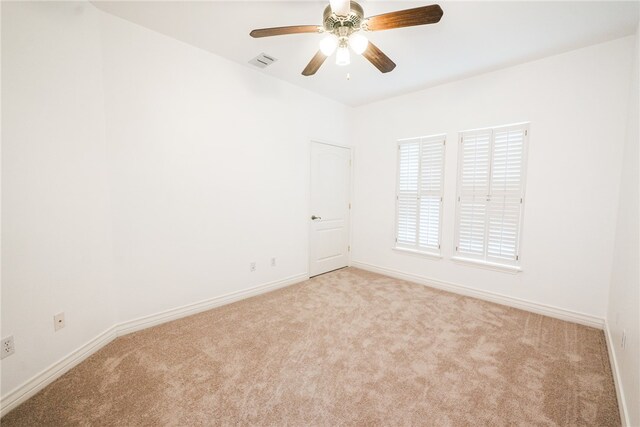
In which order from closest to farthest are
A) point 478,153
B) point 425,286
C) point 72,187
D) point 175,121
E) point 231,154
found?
point 72,187
point 175,121
point 231,154
point 478,153
point 425,286

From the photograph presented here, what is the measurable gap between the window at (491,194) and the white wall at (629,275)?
2.57ft

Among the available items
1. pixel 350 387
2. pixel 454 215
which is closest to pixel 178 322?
pixel 350 387

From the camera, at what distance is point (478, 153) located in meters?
3.27

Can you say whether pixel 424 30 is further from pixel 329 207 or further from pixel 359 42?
pixel 329 207

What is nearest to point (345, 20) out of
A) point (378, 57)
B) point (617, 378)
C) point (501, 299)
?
point (378, 57)

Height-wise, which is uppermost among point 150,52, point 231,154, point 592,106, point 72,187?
point 150,52

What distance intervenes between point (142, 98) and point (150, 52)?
1.44ft

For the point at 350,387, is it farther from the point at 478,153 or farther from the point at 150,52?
the point at 150,52

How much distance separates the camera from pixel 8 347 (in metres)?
1.59

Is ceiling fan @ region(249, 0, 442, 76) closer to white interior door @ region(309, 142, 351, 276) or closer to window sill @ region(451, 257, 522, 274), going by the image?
white interior door @ region(309, 142, 351, 276)

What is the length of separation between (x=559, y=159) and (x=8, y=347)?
185 inches

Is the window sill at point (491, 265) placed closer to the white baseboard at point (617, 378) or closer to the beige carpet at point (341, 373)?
the beige carpet at point (341, 373)

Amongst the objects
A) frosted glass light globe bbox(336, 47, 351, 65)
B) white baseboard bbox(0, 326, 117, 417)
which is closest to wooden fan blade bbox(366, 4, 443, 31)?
frosted glass light globe bbox(336, 47, 351, 65)

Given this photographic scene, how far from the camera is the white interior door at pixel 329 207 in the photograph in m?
4.03
